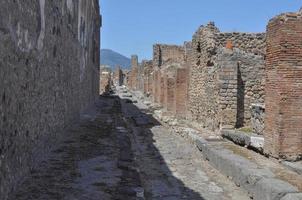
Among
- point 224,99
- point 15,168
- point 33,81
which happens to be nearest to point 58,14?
point 33,81

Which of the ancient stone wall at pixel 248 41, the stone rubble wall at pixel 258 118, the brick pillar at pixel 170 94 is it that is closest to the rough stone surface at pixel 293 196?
the stone rubble wall at pixel 258 118

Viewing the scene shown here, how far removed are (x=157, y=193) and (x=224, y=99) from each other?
21.3 feet

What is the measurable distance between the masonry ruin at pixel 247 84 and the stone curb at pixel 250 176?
1.00 meters

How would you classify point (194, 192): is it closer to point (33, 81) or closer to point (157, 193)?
point (157, 193)

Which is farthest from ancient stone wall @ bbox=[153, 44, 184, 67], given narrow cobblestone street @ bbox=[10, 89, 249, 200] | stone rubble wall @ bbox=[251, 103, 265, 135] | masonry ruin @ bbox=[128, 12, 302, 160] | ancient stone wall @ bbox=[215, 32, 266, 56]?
stone rubble wall @ bbox=[251, 103, 265, 135]

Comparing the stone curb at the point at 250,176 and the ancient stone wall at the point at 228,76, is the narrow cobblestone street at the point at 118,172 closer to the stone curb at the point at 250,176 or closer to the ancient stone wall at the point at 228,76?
the stone curb at the point at 250,176

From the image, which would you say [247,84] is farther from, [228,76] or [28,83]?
[28,83]

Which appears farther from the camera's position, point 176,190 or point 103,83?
point 103,83

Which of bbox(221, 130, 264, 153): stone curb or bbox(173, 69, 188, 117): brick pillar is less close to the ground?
bbox(173, 69, 188, 117): brick pillar

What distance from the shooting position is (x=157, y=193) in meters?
7.02

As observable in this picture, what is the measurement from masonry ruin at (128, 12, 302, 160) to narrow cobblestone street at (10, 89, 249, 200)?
1435 millimetres

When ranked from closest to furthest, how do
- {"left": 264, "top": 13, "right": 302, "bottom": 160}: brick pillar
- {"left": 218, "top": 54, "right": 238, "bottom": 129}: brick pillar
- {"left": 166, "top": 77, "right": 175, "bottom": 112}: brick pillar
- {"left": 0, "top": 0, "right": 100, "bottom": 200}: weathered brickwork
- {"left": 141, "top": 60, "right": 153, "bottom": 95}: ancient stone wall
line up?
{"left": 0, "top": 0, "right": 100, "bottom": 200}: weathered brickwork < {"left": 264, "top": 13, "right": 302, "bottom": 160}: brick pillar < {"left": 218, "top": 54, "right": 238, "bottom": 129}: brick pillar < {"left": 166, "top": 77, "right": 175, "bottom": 112}: brick pillar < {"left": 141, "top": 60, "right": 153, "bottom": 95}: ancient stone wall

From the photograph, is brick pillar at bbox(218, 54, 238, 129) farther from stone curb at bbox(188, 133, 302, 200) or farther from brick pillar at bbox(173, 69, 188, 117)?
brick pillar at bbox(173, 69, 188, 117)

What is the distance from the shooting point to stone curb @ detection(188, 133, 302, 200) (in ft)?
20.0
